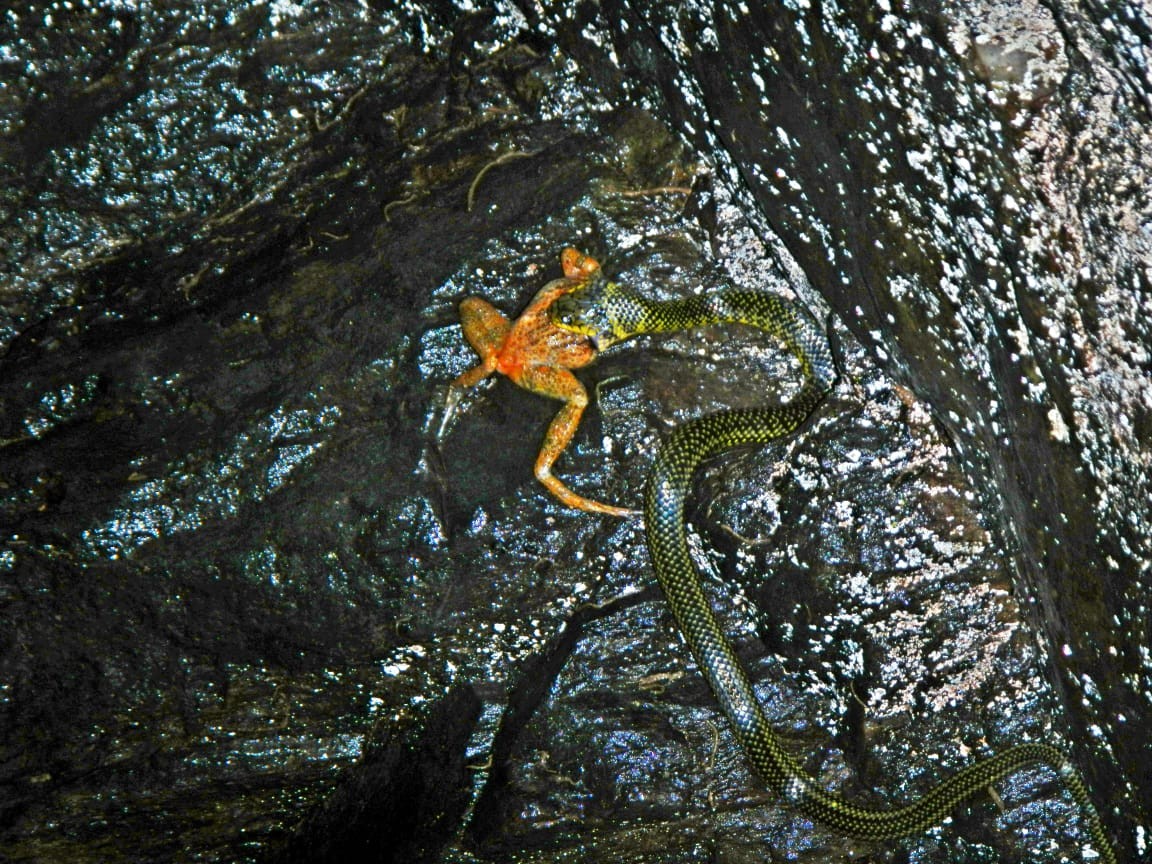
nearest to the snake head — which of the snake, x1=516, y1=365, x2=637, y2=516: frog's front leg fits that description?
the snake

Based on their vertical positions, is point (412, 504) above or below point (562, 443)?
below

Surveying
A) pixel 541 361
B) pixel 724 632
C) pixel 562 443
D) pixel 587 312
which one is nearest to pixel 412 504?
pixel 562 443

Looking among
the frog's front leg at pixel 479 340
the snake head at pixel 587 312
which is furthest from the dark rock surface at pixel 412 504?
the snake head at pixel 587 312

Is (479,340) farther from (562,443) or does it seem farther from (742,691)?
(742,691)


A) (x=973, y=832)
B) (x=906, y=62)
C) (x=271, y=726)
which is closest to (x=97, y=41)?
(x=271, y=726)

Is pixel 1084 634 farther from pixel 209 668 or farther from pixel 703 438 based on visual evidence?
pixel 209 668

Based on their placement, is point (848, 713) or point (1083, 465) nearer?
point (1083, 465)
